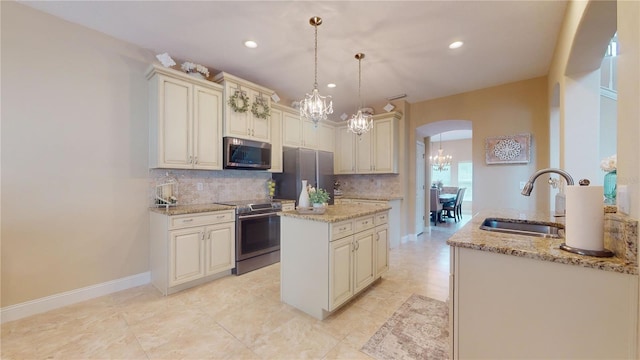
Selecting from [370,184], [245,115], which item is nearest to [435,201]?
[370,184]

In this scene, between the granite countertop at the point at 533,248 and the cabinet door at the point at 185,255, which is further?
the cabinet door at the point at 185,255

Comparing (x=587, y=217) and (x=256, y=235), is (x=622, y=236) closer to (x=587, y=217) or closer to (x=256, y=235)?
(x=587, y=217)

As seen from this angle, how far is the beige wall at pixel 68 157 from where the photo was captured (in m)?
2.18

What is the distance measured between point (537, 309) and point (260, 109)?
355cm

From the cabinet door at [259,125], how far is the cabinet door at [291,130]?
462mm

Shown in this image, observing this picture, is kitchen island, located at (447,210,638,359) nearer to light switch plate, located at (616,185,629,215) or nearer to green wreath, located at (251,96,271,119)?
light switch plate, located at (616,185,629,215)

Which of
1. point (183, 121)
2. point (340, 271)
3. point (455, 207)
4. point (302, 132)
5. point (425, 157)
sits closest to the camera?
point (340, 271)

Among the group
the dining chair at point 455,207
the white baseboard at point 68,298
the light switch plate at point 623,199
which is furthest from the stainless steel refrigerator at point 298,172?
the dining chair at point 455,207

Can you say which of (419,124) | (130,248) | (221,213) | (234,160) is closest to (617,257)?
(221,213)

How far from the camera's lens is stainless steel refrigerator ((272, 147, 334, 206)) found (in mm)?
4098

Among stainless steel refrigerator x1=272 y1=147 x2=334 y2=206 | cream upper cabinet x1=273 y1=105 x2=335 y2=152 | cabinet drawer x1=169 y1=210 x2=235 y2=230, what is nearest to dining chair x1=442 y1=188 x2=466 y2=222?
cream upper cabinet x1=273 y1=105 x2=335 y2=152

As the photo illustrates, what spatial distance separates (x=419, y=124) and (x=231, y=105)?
3.50 metres

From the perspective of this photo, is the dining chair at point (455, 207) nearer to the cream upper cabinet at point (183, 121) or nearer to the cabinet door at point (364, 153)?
the cabinet door at point (364, 153)

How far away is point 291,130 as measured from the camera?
437 cm
